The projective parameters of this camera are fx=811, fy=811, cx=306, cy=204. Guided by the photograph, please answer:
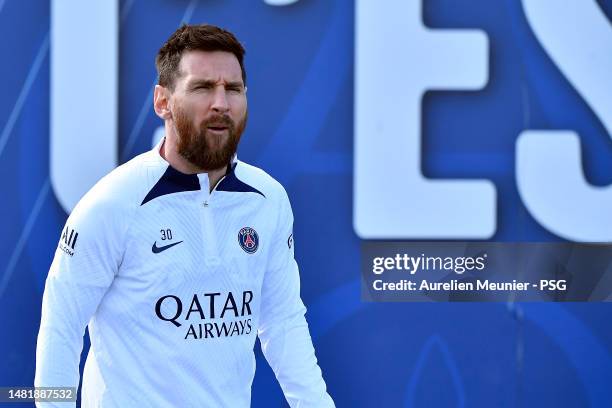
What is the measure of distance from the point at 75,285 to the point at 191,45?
1.97 ft

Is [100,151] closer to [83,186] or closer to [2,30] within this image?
[83,186]

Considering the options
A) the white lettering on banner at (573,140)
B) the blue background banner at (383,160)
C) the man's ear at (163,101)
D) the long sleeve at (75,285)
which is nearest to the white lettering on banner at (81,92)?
the blue background banner at (383,160)

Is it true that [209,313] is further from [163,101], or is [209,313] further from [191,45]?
[191,45]

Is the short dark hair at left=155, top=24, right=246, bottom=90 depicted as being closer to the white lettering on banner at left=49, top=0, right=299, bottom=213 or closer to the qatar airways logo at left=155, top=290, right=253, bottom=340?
the qatar airways logo at left=155, top=290, right=253, bottom=340

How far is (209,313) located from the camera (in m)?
1.86

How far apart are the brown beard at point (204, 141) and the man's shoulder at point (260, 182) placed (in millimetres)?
129

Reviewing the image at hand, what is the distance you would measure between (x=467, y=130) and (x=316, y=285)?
0.70 metres

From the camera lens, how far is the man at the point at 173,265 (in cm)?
178

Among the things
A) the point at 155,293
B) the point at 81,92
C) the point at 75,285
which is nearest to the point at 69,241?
the point at 75,285

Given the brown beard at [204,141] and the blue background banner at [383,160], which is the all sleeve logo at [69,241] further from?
the blue background banner at [383,160]

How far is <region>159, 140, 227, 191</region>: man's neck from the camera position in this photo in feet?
6.24

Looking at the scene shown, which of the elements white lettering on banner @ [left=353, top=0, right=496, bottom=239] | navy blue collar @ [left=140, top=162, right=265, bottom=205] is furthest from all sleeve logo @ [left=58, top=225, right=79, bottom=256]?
white lettering on banner @ [left=353, top=0, right=496, bottom=239]

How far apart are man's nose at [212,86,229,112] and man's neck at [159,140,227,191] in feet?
0.49

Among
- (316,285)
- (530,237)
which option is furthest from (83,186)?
(530,237)
